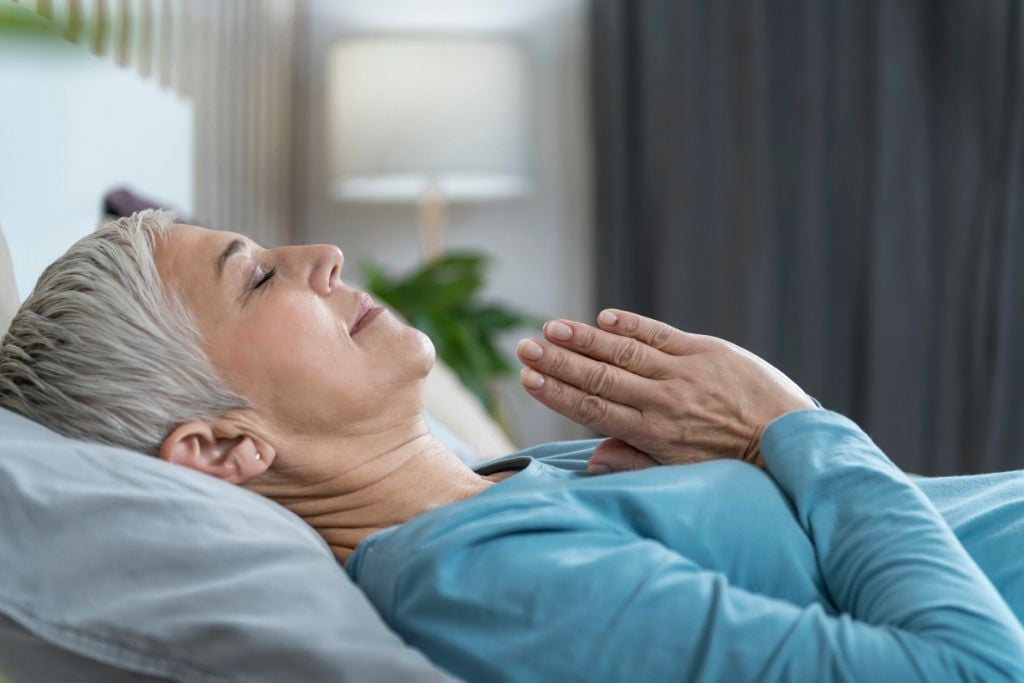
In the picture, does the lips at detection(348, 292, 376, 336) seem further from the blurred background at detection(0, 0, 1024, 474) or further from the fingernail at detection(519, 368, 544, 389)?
the blurred background at detection(0, 0, 1024, 474)

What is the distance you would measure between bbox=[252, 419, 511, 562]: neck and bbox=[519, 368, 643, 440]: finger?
13 cm

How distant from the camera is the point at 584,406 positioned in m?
1.11

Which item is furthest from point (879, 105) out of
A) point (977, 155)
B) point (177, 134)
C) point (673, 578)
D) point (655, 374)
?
point (673, 578)

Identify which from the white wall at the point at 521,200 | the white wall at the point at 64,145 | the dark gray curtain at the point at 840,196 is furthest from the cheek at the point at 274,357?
the white wall at the point at 521,200

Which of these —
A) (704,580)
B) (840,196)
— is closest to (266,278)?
(704,580)

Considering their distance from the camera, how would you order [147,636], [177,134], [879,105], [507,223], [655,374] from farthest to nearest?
[507,223]
[879,105]
[177,134]
[655,374]
[147,636]

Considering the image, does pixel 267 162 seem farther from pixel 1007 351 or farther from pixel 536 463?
pixel 536 463

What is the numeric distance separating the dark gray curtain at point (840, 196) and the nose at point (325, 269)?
2828 millimetres

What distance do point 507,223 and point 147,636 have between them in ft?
11.6

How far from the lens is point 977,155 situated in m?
3.54

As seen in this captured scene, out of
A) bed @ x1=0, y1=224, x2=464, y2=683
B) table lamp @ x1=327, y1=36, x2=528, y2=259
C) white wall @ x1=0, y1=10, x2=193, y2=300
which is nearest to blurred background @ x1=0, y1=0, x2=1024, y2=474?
table lamp @ x1=327, y1=36, x2=528, y2=259

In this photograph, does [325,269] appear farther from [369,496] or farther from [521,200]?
[521,200]

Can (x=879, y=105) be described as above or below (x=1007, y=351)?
above

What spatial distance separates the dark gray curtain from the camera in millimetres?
3492
